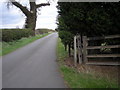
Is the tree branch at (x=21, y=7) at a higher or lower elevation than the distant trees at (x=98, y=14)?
higher

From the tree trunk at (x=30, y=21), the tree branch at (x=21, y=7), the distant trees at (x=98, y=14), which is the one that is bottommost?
the distant trees at (x=98, y=14)

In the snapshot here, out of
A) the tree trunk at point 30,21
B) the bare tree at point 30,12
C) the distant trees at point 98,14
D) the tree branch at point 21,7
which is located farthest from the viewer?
the tree trunk at point 30,21

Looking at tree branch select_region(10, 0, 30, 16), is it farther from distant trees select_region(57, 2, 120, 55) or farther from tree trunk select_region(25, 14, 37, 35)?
distant trees select_region(57, 2, 120, 55)

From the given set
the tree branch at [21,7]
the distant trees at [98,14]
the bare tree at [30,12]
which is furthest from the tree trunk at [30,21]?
the distant trees at [98,14]

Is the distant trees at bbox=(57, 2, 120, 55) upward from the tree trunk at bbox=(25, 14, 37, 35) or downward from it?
downward

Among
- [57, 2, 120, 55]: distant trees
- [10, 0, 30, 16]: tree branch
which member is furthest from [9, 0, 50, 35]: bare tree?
[57, 2, 120, 55]: distant trees

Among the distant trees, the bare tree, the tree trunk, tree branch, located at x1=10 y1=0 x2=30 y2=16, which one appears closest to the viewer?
the distant trees

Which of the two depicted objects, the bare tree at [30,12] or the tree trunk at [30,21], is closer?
the bare tree at [30,12]

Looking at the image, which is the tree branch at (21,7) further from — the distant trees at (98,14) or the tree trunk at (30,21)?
the distant trees at (98,14)

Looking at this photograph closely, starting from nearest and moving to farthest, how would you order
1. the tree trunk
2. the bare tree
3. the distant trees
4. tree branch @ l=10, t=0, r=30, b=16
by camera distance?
the distant trees
tree branch @ l=10, t=0, r=30, b=16
the bare tree
the tree trunk

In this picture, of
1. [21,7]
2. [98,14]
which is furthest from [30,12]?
[98,14]

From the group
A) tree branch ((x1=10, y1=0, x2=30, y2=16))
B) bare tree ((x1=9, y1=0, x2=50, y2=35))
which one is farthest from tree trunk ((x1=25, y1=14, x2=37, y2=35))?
tree branch ((x1=10, y1=0, x2=30, y2=16))

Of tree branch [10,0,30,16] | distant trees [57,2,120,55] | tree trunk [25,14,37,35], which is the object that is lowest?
distant trees [57,2,120,55]

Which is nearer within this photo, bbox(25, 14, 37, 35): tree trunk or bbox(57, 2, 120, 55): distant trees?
bbox(57, 2, 120, 55): distant trees
